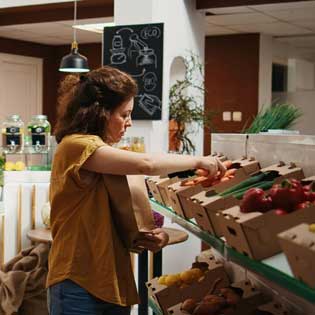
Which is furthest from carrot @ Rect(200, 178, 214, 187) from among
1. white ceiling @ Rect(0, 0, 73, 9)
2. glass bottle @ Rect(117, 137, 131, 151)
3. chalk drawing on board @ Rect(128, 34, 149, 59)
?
white ceiling @ Rect(0, 0, 73, 9)

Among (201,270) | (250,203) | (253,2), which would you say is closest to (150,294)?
(201,270)

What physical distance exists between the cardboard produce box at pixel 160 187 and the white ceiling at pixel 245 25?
A: 362cm

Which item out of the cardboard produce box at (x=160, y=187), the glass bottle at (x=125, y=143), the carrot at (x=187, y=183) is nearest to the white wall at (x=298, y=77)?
the glass bottle at (x=125, y=143)

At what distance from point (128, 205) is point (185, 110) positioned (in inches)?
126

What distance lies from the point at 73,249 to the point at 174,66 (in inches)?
145

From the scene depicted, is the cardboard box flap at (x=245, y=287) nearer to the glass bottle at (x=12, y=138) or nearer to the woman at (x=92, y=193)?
the woman at (x=92, y=193)

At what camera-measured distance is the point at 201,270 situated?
2.64 meters

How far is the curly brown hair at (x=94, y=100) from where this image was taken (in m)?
2.17

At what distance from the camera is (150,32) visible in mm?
5008

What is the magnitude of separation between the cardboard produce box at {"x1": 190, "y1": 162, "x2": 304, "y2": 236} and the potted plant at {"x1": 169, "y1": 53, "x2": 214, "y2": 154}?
3212 millimetres

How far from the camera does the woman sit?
2068 mm

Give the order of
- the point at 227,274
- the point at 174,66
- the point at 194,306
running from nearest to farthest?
1. the point at 194,306
2. the point at 227,274
3. the point at 174,66

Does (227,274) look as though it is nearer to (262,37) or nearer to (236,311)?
(236,311)

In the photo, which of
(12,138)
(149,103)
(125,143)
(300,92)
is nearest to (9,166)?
(12,138)
